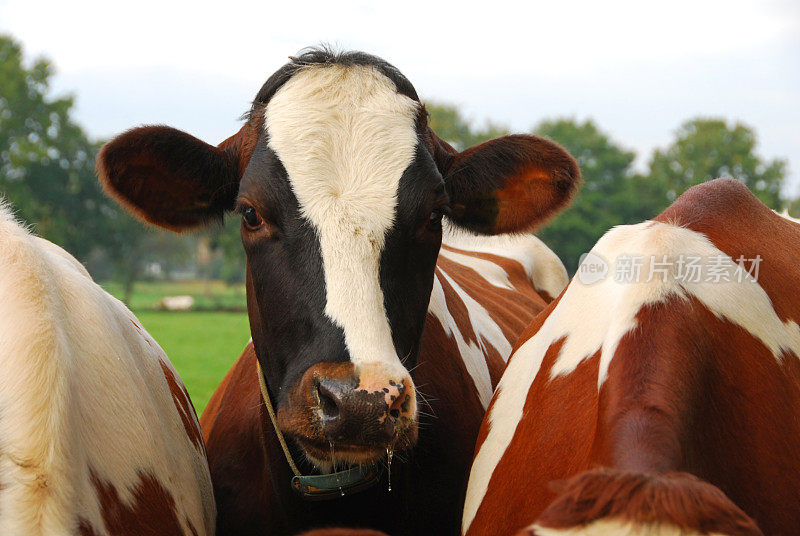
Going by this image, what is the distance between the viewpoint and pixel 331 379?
219 centimetres

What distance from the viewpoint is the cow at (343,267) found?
90.4 inches

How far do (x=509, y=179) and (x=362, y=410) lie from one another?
1406mm

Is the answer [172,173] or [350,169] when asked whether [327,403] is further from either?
[172,173]

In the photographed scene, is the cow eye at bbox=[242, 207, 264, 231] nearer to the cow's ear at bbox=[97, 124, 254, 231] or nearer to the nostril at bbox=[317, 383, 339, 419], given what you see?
the cow's ear at bbox=[97, 124, 254, 231]

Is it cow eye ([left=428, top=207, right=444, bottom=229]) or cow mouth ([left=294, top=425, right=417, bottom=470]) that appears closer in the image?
cow mouth ([left=294, top=425, right=417, bottom=470])

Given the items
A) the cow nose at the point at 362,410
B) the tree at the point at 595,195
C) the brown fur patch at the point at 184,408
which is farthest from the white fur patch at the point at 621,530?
the tree at the point at 595,195

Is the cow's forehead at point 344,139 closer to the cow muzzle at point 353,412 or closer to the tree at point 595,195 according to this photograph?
the cow muzzle at point 353,412

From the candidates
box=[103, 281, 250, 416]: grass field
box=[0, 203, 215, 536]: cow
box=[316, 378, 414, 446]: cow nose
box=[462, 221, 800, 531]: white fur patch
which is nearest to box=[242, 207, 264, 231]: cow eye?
box=[0, 203, 215, 536]: cow

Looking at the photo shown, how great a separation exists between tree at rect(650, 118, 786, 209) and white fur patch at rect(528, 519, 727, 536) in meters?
58.5

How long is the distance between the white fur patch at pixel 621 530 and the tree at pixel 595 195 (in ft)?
178

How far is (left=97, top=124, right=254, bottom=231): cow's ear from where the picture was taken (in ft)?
9.50

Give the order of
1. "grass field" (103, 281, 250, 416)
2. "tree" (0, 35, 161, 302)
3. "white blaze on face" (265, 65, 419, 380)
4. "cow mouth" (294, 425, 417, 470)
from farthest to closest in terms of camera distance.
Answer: "tree" (0, 35, 161, 302) → "grass field" (103, 281, 250, 416) → "white blaze on face" (265, 65, 419, 380) → "cow mouth" (294, 425, 417, 470)

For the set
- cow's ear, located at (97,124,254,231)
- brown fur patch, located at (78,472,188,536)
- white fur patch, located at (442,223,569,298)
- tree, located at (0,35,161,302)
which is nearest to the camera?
brown fur patch, located at (78,472,188,536)

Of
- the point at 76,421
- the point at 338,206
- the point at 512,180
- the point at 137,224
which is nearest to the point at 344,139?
the point at 338,206
